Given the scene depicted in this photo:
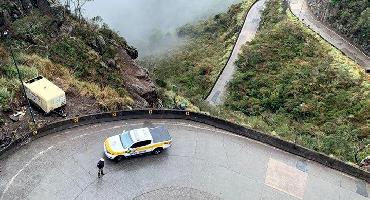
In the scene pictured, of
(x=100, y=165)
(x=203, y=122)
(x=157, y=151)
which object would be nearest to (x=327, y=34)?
(x=203, y=122)

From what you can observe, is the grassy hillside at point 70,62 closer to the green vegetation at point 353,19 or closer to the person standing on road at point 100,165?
the person standing on road at point 100,165

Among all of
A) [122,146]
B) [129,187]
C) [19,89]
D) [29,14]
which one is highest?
[29,14]

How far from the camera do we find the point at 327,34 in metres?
63.4

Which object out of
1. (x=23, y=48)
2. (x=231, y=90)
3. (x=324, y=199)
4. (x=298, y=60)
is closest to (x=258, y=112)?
(x=231, y=90)

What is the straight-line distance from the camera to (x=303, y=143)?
32.6 m

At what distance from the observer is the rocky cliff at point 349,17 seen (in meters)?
59.5

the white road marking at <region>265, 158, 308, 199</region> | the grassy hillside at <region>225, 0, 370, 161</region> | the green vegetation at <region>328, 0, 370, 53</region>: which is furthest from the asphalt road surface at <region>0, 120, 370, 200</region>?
the green vegetation at <region>328, 0, 370, 53</region>

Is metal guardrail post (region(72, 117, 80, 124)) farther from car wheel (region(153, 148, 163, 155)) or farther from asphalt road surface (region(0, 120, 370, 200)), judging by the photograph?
car wheel (region(153, 148, 163, 155))

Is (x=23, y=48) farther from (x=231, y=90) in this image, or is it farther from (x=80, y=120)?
(x=231, y=90)

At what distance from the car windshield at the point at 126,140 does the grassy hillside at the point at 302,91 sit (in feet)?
38.0

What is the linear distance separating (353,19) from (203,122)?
39.6m

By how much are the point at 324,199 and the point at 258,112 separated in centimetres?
2093

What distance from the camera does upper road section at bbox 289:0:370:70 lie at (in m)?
56.5

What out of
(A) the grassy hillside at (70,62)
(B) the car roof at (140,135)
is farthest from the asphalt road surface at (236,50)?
(B) the car roof at (140,135)
